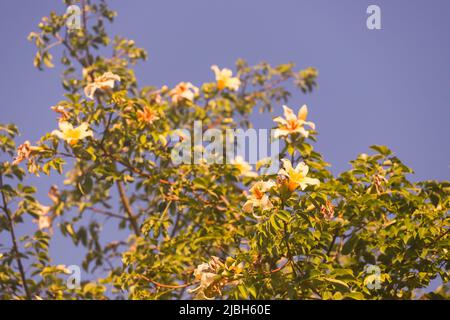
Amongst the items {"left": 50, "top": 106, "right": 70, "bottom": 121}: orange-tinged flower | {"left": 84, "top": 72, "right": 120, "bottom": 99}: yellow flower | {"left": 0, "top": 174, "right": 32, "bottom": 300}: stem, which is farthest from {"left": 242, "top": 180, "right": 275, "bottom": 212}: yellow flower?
{"left": 0, "top": 174, "right": 32, "bottom": 300}: stem

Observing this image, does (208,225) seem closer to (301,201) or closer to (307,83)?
(301,201)

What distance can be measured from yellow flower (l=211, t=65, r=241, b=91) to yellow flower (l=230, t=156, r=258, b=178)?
2.22 feet

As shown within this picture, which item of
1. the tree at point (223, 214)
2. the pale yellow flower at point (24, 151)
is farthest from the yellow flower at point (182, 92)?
the pale yellow flower at point (24, 151)

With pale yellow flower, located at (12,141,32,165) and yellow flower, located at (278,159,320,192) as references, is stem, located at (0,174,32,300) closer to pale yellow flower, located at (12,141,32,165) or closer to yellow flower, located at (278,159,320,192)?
pale yellow flower, located at (12,141,32,165)

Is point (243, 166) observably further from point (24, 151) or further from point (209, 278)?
point (209, 278)

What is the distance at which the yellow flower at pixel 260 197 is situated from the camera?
270 centimetres

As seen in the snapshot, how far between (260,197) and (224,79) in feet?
7.29

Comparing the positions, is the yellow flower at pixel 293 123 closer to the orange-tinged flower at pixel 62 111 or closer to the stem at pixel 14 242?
the orange-tinged flower at pixel 62 111

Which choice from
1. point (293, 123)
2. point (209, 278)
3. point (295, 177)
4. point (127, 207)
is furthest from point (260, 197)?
point (127, 207)

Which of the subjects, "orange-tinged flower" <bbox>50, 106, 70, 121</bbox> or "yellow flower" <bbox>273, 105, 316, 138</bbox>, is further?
"orange-tinged flower" <bbox>50, 106, 70, 121</bbox>

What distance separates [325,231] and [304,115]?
1.80ft

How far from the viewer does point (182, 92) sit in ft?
15.0

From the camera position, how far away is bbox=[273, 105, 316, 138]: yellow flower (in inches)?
126
